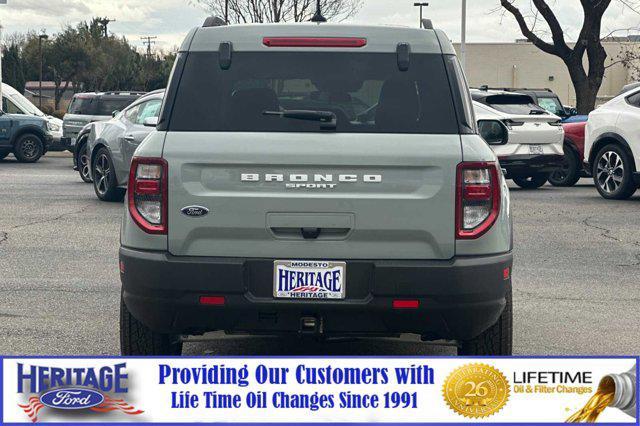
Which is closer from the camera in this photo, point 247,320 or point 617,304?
point 247,320

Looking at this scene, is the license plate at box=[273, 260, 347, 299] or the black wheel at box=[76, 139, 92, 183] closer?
the license plate at box=[273, 260, 347, 299]

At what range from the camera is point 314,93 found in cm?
564

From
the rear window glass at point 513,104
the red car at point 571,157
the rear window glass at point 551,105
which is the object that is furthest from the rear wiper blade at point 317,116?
the rear window glass at point 551,105

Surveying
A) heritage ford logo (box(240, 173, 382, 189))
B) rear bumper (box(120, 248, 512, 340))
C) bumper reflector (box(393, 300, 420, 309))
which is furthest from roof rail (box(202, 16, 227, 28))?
bumper reflector (box(393, 300, 420, 309))

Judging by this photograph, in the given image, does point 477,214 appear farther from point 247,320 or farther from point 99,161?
point 99,161

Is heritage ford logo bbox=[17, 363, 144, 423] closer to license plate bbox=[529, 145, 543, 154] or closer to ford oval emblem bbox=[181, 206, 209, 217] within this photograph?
ford oval emblem bbox=[181, 206, 209, 217]

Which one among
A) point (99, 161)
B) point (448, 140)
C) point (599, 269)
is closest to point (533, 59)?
point (99, 161)

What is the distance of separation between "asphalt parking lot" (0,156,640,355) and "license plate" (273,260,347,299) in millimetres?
1198

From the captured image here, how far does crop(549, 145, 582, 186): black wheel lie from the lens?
63.2ft

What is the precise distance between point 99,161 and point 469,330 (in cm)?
1149

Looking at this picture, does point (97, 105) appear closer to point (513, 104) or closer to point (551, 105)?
point (551, 105)

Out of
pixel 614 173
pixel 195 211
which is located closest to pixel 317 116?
pixel 195 211

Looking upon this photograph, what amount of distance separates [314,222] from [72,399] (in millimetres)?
1357

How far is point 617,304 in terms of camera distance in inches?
339
